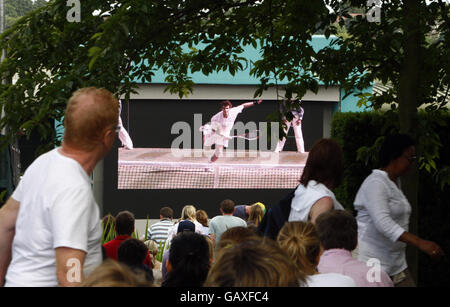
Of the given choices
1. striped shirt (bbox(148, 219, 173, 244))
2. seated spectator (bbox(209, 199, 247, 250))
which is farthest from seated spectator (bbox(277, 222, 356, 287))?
seated spectator (bbox(209, 199, 247, 250))

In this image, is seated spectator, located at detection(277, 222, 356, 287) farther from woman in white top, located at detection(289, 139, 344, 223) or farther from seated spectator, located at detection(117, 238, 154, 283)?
seated spectator, located at detection(117, 238, 154, 283)

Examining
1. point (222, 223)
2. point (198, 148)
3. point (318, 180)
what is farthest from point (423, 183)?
point (198, 148)

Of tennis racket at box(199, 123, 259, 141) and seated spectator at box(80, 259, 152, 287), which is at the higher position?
tennis racket at box(199, 123, 259, 141)

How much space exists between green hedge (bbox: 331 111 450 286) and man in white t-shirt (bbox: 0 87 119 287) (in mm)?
4309

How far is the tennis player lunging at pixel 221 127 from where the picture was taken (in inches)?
696

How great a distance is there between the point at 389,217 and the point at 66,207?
8.13ft

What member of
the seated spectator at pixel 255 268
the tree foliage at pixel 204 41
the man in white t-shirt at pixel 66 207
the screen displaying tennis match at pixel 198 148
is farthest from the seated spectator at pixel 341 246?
the screen displaying tennis match at pixel 198 148

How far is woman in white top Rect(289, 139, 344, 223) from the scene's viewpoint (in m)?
4.00

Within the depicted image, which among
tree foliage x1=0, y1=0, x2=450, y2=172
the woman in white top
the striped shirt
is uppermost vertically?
tree foliage x1=0, y1=0, x2=450, y2=172

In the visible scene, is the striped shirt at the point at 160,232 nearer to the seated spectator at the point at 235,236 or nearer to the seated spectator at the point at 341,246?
the seated spectator at the point at 235,236

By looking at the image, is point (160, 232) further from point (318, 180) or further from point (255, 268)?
point (255, 268)

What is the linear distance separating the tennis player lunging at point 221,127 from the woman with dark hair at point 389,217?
43.3 ft
